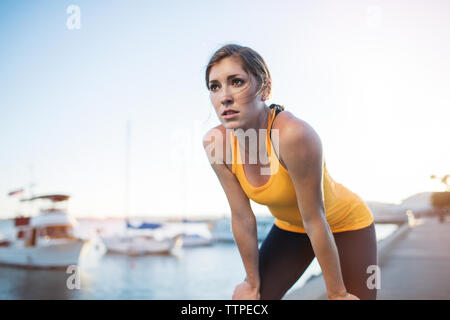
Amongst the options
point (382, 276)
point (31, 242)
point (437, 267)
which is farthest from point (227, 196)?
point (31, 242)

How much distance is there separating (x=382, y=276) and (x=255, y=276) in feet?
10.4

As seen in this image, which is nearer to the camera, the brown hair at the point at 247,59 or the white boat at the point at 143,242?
the brown hair at the point at 247,59

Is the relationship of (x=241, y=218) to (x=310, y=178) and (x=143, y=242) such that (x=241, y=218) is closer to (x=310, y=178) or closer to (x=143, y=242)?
(x=310, y=178)

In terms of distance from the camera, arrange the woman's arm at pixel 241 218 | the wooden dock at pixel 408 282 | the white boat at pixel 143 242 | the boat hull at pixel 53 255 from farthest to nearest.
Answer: the white boat at pixel 143 242 → the boat hull at pixel 53 255 → the wooden dock at pixel 408 282 → the woman's arm at pixel 241 218

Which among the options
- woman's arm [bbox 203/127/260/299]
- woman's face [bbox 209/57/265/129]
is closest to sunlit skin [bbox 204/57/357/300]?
woman's face [bbox 209/57/265/129]

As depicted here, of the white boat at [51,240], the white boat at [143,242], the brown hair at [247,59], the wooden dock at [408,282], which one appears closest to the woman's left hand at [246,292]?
the brown hair at [247,59]

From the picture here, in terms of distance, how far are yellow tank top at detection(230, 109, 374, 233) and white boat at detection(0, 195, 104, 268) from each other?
749 inches

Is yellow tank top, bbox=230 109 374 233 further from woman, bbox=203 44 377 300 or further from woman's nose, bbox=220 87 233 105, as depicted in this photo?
woman's nose, bbox=220 87 233 105

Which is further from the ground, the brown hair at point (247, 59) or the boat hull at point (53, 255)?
the brown hair at point (247, 59)

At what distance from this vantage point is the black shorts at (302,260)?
1.39m

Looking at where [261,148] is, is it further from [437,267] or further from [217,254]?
[217,254]

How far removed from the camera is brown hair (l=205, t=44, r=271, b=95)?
117 cm

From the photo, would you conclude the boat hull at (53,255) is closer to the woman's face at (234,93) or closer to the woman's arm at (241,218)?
the woman's arm at (241,218)

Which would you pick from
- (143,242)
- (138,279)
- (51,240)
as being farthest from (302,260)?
(143,242)
